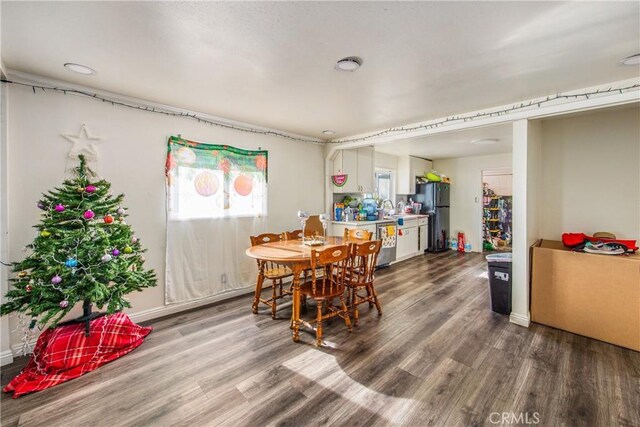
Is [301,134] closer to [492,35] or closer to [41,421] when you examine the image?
[492,35]

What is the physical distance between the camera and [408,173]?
20.0 ft

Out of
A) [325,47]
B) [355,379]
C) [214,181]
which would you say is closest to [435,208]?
[214,181]

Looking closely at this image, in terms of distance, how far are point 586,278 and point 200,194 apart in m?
4.07

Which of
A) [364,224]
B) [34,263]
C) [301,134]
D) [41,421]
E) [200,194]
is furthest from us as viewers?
[364,224]

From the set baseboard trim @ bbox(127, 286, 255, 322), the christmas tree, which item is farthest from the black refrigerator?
the christmas tree

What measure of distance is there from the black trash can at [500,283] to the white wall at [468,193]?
11.5 feet

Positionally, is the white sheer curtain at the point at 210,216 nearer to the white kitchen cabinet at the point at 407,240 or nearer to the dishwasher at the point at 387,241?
the dishwasher at the point at 387,241

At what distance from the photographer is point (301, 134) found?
4.33 metres

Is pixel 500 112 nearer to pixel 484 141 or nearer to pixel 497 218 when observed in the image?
pixel 484 141

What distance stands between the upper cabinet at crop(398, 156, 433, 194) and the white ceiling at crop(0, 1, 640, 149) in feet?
10.7

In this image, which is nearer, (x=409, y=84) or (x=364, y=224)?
(x=409, y=84)

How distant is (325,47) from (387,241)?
373 cm

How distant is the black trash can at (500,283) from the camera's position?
3.00 m

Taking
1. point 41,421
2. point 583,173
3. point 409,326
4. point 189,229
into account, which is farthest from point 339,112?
point 41,421
